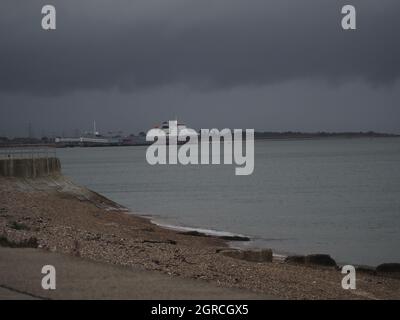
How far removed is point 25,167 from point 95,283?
27.4m

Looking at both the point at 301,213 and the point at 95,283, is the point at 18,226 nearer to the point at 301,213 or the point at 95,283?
the point at 95,283

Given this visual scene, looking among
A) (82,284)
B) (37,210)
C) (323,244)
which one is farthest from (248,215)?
(82,284)

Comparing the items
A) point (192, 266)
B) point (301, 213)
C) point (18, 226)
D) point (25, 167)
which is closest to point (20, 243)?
point (18, 226)

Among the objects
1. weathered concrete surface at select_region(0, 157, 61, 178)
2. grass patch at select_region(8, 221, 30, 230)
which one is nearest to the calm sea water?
weathered concrete surface at select_region(0, 157, 61, 178)

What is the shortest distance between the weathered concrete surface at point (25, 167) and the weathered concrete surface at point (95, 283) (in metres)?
24.1

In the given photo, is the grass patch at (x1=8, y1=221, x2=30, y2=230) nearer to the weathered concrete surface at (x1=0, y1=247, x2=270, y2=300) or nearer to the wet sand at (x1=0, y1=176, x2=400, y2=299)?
the wet sand at (x1=0, y1=176, x2=400, y2=299)

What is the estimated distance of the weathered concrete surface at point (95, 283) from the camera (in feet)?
29.6

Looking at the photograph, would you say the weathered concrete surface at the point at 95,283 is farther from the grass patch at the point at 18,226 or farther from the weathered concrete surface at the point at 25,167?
the weathered concrete surface at the point at 25,167

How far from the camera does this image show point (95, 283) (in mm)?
9742

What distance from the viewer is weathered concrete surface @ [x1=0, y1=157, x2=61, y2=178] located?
3503 centimetres

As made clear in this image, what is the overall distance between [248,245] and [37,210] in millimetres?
8249

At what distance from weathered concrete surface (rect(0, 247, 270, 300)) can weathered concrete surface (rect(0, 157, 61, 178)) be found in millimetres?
24095

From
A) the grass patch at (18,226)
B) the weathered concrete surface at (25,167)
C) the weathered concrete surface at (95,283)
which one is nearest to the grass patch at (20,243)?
the weathered concrete surface at (95,283)
